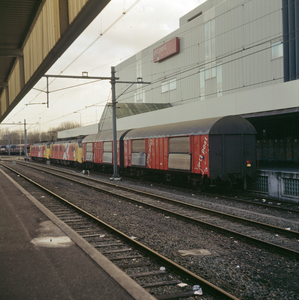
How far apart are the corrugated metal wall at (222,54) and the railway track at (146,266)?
15.5 m

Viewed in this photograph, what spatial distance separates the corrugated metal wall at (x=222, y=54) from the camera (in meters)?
26.5

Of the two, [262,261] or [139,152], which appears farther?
[139,152]

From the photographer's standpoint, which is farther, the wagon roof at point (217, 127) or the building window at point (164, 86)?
the building window at point (164, 86)

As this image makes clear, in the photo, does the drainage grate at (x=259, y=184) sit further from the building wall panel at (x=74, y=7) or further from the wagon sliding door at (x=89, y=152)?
the wagon sliding door at (x=89, y=152)

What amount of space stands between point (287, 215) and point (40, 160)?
5350cm

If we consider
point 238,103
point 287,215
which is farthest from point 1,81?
point 287,215

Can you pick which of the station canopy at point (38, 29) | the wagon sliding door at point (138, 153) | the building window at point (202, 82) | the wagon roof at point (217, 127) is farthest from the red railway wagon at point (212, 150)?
the building window at point (202, 82)

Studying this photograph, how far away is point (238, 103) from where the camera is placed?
19.1m

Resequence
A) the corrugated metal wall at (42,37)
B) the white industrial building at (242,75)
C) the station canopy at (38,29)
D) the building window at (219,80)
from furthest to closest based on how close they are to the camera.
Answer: the building window at (219,80), the white industrial building at (242,75), the corrugated metal wall at (42,37), the station canopy at (38,29)

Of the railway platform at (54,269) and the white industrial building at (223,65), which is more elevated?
the white industrial building at (223,65)

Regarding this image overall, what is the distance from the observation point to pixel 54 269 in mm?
4820

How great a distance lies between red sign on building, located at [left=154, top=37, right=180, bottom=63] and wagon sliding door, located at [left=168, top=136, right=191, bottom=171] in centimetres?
2416

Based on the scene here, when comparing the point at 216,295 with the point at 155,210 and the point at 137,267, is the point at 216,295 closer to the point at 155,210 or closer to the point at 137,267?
the point at 137,267

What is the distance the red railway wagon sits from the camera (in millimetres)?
13984
